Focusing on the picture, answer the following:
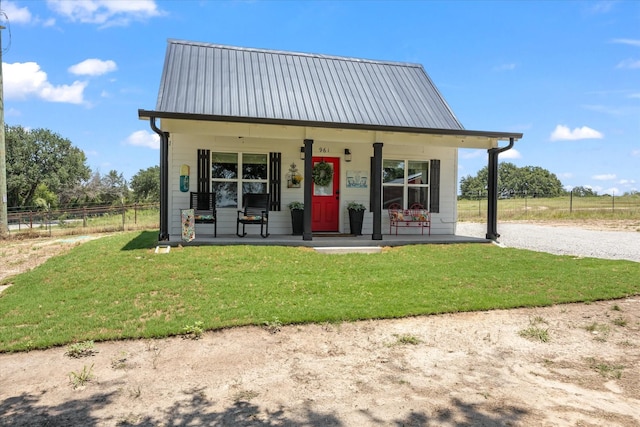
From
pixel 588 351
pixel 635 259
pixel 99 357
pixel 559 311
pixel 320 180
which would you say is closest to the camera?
pixel 99 357

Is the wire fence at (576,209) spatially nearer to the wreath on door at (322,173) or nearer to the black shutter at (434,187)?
the black shutter at (434,187)

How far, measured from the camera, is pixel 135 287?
5.33 metres

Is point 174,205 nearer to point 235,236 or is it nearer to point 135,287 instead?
point 235,236

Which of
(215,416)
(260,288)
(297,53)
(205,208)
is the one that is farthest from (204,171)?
(215,416)

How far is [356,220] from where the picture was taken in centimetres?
1000

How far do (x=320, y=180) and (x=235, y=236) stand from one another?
2415mm

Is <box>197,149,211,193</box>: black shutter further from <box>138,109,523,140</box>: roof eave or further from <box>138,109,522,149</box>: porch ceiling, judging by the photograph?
<box>138,109,523,140</box>: roof eave

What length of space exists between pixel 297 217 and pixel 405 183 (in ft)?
9.83

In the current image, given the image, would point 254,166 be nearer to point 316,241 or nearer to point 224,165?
point 224,165

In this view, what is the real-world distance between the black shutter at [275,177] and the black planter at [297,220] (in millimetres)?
553

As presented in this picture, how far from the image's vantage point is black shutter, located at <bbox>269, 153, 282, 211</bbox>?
32.9 feet

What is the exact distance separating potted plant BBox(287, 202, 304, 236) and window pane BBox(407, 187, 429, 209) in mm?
2925

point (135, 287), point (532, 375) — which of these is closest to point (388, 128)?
point (135, 287)

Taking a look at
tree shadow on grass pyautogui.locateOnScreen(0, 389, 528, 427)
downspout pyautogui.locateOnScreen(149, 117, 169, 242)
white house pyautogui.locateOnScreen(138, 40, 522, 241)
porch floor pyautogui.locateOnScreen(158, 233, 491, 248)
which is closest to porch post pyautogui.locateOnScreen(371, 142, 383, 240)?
white house pyautogui.locateOnScreen(138, 40, 522, 241)
